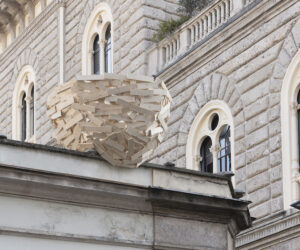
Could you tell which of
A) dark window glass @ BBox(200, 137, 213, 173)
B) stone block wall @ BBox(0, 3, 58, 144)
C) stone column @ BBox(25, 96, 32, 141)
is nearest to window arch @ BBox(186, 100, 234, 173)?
dark window glass @ BBox(200, 137, 213, 173)

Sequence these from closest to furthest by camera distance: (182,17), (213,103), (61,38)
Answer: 1. (213,103)
2. (182,17)
3. (61,38)

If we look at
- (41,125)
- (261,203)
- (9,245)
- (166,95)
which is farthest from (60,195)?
(41,125)

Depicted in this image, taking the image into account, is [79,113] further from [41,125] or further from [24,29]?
[24,29]

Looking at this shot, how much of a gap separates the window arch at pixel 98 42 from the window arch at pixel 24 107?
15.8 feet

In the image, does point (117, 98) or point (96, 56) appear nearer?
point (117, 98)

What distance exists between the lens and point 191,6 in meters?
31.1

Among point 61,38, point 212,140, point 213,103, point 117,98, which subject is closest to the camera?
point 117,98

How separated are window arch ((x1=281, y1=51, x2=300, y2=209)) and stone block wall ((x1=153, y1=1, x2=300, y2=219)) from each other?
0.49ft

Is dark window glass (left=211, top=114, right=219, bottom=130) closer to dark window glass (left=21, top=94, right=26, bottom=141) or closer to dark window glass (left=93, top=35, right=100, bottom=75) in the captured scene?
dark window glass (left=93, top=35, right=100, bottom=75)

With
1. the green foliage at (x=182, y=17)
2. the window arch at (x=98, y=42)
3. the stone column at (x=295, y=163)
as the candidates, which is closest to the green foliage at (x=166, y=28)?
the green foliage at (x=182, y=17)

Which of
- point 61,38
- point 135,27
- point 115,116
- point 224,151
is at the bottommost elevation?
point 115,116

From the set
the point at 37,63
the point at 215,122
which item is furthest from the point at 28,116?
the point at 215,122

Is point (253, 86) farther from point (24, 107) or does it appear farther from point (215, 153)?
point (24, 107)

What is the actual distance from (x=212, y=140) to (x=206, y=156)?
489mm
